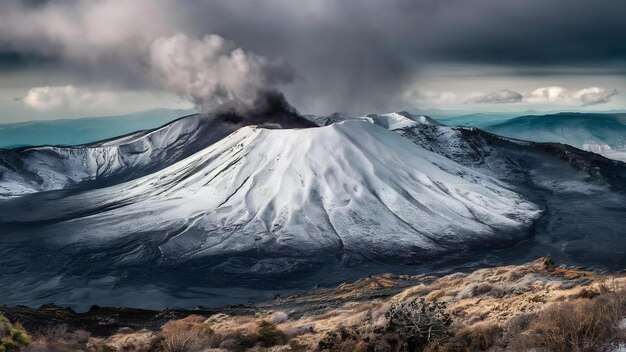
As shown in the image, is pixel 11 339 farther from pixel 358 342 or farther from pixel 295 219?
pixel 295 219

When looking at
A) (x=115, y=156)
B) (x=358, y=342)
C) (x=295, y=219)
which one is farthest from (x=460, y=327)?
(x=115, y=156)

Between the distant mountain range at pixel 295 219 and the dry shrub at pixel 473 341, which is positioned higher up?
the dry shrub at pixel 473 341

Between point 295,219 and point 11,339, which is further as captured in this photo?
point 295,219

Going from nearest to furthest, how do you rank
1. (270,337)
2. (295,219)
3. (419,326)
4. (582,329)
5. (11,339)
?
(582,329), (419,326), (11,339), (270,337), (295,219)

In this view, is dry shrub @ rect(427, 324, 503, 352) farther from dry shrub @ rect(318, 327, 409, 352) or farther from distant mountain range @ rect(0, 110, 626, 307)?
distant mountain range @ rect(0, 110, 626, 307)

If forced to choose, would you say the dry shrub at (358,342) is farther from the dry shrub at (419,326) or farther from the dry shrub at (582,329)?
the dry shrub at (582,329)

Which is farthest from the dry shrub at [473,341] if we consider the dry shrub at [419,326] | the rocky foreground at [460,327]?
the dry shrub at [419,326]

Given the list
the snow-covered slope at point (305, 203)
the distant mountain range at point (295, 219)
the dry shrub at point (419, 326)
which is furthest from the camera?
the snow-covered slope at point (305, 203)

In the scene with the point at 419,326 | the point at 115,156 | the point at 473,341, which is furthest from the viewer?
the point at 115,156

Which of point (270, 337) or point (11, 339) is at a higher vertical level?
point (11, 339)
